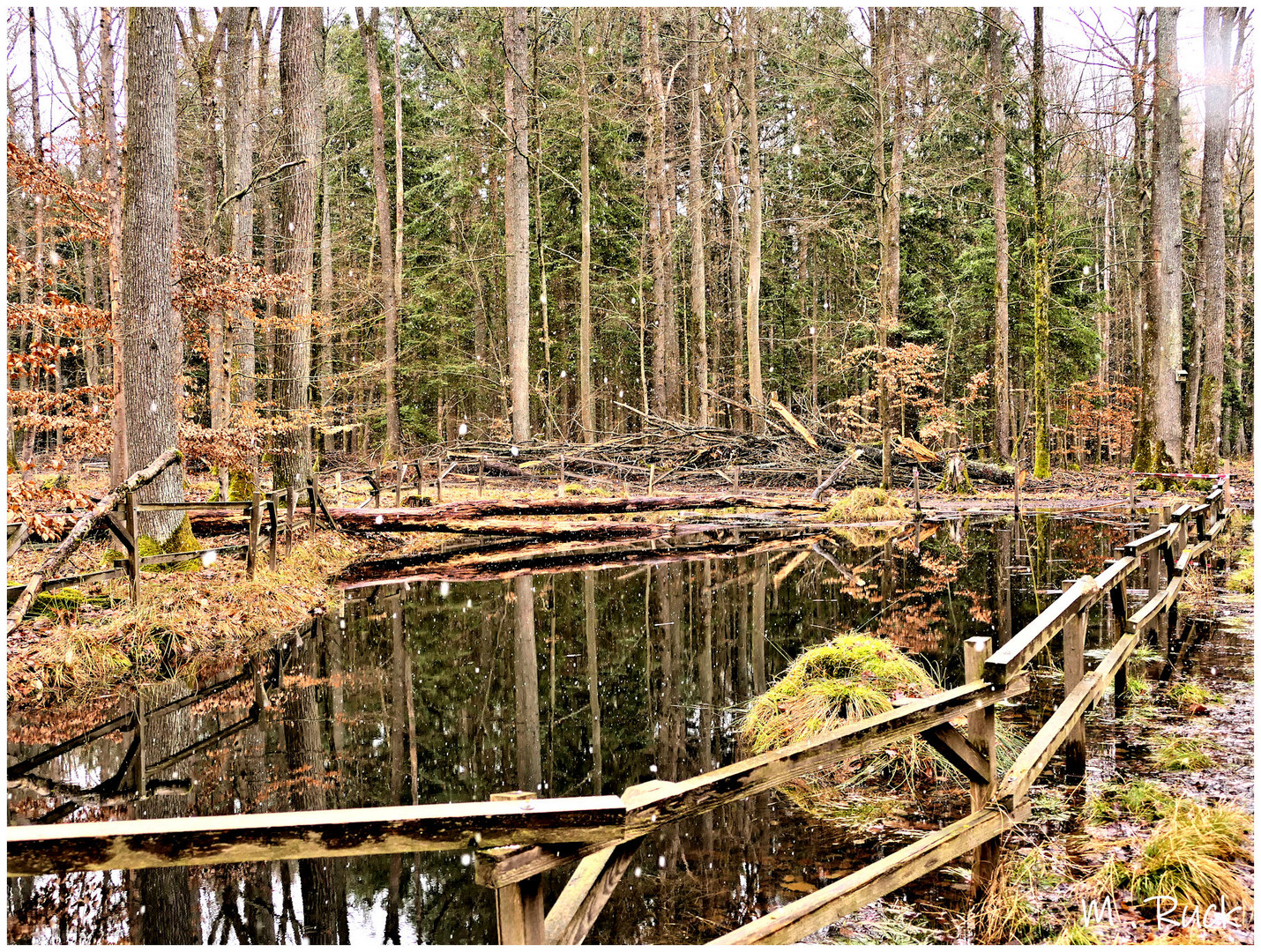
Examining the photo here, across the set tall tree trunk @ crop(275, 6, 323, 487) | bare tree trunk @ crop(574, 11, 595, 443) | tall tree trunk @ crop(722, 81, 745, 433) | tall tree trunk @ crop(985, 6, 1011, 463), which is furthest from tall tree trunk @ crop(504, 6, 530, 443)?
tall tree trunk @ crop(985, 6, 1011, 463)

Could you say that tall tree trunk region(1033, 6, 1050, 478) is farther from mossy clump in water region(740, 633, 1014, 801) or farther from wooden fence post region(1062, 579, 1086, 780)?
wooden fence post region(1062, 579, 1086, 780)

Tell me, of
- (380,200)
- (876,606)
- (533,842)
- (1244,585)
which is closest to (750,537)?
(876,606)

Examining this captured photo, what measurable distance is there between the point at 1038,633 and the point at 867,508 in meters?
14.7

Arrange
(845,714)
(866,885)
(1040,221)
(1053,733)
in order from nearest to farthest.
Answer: (866,885) < (1053,733) < (845,714) < (1040,221)

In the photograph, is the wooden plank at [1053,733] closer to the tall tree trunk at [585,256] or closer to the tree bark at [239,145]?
the tree bark at [239,145]

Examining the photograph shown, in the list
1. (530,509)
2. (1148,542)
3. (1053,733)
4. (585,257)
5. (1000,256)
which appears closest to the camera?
(1053,733)

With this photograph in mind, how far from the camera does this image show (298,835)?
7.48ft

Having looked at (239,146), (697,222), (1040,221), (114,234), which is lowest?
(114,234)

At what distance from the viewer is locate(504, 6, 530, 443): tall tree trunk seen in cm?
2408

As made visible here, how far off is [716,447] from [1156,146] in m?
12.2

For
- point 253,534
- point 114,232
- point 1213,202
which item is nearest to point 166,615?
point 253,534

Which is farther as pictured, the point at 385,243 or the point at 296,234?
the point at 385,243

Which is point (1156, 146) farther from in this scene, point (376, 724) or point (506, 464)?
point (376, 724)

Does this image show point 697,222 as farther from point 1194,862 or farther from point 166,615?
point 1194,862
